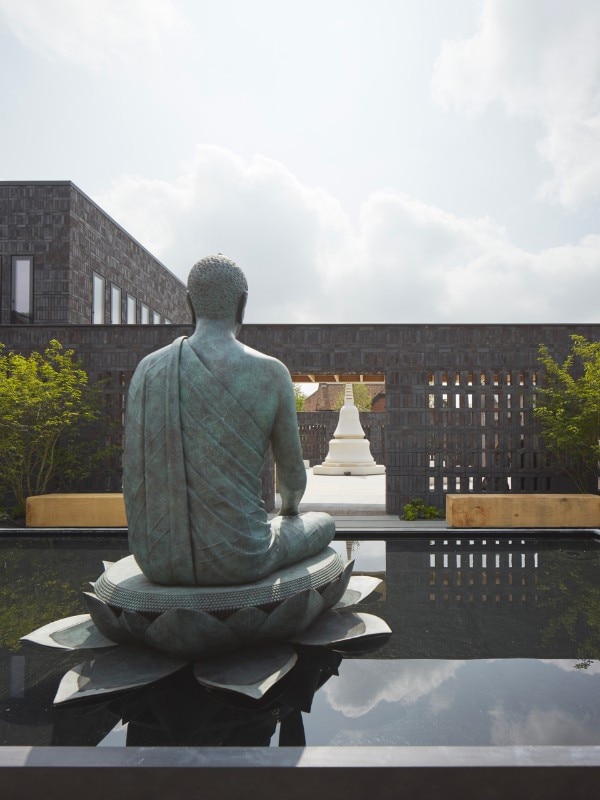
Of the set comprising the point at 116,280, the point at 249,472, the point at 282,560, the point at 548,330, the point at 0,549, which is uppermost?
the point at 116,280

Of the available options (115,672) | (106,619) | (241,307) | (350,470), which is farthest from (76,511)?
(350,470)

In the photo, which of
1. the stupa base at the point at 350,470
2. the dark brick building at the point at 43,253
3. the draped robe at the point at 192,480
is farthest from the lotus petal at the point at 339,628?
the stupa base at the point at 350,470

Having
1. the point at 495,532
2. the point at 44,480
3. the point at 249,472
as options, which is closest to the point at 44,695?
the point at 249,472

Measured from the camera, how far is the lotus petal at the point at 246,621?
10.2 ft

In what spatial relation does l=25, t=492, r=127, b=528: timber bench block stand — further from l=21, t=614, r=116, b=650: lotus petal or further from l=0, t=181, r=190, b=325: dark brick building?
l=0, t=181, r=190, b=325: dark brick building

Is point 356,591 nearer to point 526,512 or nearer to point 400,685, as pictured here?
point 400,685

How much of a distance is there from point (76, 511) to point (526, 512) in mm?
8165

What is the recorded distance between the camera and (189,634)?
302cm

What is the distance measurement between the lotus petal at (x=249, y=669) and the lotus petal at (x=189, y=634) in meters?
0.10

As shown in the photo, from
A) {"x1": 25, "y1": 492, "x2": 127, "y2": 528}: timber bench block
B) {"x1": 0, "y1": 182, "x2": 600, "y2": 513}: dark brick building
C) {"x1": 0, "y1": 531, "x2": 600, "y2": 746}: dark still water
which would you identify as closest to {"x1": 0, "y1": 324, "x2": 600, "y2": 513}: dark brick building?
{"x1": 0, "y1": 182, "x2": 600, "y2": 513}: dark brick building

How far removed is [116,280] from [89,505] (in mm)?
9355

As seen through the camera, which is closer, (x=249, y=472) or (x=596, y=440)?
(x=249, y=472)

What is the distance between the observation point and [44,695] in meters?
3.06

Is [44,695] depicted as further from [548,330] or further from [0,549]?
[548,330]
